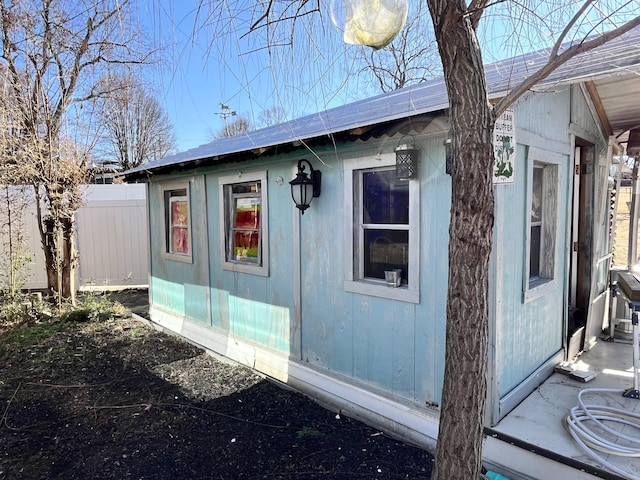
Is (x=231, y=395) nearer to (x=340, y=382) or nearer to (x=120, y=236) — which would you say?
(x=340, y=382)

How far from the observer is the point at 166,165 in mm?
5598

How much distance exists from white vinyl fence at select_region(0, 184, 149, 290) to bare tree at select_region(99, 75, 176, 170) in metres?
1.40

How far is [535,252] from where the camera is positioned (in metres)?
3.82

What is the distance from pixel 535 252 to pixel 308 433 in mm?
2577

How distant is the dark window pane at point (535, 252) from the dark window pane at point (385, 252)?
50.5 inches

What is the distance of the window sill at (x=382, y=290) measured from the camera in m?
3.25

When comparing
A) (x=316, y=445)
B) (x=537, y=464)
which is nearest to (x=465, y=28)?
(x=537, y=464)

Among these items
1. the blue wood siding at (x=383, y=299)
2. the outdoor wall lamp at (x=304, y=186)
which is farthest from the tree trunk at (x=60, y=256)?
the outdoor wall lamp at (x=304, y=186)

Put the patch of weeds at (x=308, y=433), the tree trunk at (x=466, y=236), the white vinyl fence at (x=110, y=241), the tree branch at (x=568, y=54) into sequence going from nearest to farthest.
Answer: the tree branch at (x=568, y=54) < the tree trunk at (x=466, y=236) < the patch of weeds at (x=308, y=433) < the white vinyl fence at (x=110, y=241)

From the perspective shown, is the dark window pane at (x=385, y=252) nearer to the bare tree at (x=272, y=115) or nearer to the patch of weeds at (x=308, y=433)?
the patch of weeds at (x=308, y=433)

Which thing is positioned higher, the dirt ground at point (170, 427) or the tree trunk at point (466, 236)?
the tree trunk at point (466, 236)

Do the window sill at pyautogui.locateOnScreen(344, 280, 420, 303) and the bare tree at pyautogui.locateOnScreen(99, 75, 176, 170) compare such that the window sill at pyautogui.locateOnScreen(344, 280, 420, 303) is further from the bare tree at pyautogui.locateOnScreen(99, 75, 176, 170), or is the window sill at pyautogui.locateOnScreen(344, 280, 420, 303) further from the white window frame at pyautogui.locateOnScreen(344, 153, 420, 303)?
the bare tree at pyautogui.locateOnScreen(99, 75, 176, 170)

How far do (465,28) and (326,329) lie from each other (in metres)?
2.98

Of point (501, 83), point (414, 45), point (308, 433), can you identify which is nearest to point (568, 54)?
point (414, 45)
